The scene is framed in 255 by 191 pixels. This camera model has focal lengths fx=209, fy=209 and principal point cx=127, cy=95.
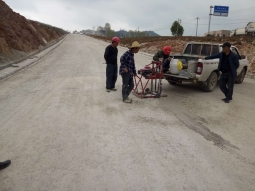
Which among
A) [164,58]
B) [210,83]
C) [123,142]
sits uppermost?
[164,58]

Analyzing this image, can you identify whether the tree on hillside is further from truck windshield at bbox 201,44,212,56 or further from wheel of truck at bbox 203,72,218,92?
wheel of truck at bbox 203,72,218,92

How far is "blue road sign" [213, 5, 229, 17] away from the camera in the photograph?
1485 inches

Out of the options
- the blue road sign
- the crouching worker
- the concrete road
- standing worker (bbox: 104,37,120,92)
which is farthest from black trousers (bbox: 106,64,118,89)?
the blue road sign

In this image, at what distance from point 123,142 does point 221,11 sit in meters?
41.4

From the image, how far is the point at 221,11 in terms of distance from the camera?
1491 inches

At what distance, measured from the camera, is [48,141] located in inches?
146

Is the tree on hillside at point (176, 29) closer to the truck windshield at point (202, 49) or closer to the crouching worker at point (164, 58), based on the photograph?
the truck windshield at point (202, 49)

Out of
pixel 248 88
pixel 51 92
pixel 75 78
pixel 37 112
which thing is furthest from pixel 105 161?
pixel 248 88

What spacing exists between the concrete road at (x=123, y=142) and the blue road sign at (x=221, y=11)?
37.0 m

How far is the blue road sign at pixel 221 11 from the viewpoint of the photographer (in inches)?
1485

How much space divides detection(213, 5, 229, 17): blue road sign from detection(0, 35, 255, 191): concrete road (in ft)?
122

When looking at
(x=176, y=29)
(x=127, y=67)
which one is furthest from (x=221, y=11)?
(x=127, y=67)

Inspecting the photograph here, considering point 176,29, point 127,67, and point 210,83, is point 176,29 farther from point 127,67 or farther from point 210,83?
point 127,67

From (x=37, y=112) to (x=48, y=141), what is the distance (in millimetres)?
1596
